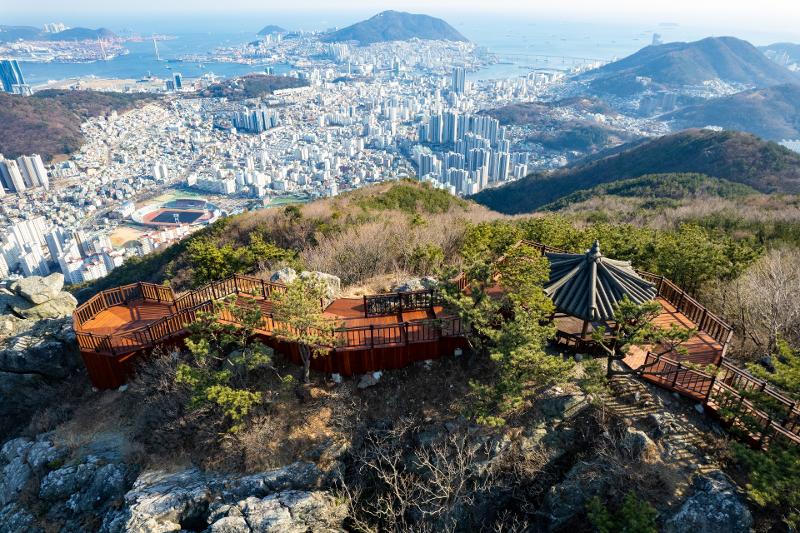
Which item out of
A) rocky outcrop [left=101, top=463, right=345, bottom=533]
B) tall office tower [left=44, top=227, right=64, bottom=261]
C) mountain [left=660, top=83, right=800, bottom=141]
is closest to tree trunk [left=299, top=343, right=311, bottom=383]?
rocky outcrop [left=101, top=463, right=345, bottom=533]

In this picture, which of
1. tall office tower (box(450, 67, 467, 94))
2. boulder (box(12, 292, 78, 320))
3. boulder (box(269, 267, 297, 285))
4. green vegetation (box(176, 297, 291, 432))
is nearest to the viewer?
green vegetation (box(176, 297, 291, 432))

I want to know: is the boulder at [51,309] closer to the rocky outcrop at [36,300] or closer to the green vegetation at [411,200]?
the rocky outcrop at [36,300]

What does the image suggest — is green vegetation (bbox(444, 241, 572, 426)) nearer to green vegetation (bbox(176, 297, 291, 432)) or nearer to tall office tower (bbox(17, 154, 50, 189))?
green vegetation (bbox(176, 297, 291, 432))

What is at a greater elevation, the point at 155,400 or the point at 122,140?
the point at 155,400

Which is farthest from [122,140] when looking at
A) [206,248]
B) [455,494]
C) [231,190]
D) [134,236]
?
[455,494]

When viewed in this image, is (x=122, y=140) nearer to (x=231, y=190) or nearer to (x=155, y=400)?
(x=231, y=190)

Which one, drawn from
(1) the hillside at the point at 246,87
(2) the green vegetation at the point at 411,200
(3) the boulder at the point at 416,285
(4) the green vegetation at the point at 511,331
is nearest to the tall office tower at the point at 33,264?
(2) the green vegetation at the point at 411,200
